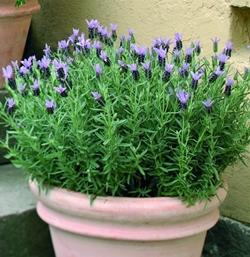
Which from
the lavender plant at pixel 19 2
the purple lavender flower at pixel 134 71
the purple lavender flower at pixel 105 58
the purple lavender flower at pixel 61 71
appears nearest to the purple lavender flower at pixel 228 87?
the purple lavender flower at pixel 134 71

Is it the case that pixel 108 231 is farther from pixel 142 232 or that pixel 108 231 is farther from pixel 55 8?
pixel 55 8

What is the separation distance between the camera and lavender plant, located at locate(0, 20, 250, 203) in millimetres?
1984

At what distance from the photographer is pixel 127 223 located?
203 cm

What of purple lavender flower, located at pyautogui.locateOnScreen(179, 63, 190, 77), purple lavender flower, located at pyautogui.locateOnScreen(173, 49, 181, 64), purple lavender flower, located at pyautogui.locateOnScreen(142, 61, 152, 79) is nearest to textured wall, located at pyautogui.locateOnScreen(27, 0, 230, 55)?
purple lavender flower, located at pyautogui.locateOnScreen(173, 49, 181, 64)

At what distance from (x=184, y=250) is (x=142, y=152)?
1.18ft

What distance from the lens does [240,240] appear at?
8.54 feet

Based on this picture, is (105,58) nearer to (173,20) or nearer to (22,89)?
(22,89)

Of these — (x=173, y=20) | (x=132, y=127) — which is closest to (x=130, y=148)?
(x=132, y=127)

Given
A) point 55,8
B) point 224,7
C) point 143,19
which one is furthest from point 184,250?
point 55,8

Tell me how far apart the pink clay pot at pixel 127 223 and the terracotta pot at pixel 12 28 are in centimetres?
94

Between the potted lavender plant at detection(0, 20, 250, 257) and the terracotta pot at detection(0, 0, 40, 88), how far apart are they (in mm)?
792

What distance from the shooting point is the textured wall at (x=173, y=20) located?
259cm

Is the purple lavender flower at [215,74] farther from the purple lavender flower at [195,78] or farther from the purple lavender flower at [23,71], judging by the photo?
the purple lavender flower at [23,71]

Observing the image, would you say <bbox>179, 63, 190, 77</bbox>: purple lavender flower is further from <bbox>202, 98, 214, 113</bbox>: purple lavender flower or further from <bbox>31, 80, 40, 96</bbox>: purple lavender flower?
<bbox>31, 80, 40, 96</bbox>: purple lavender flower
